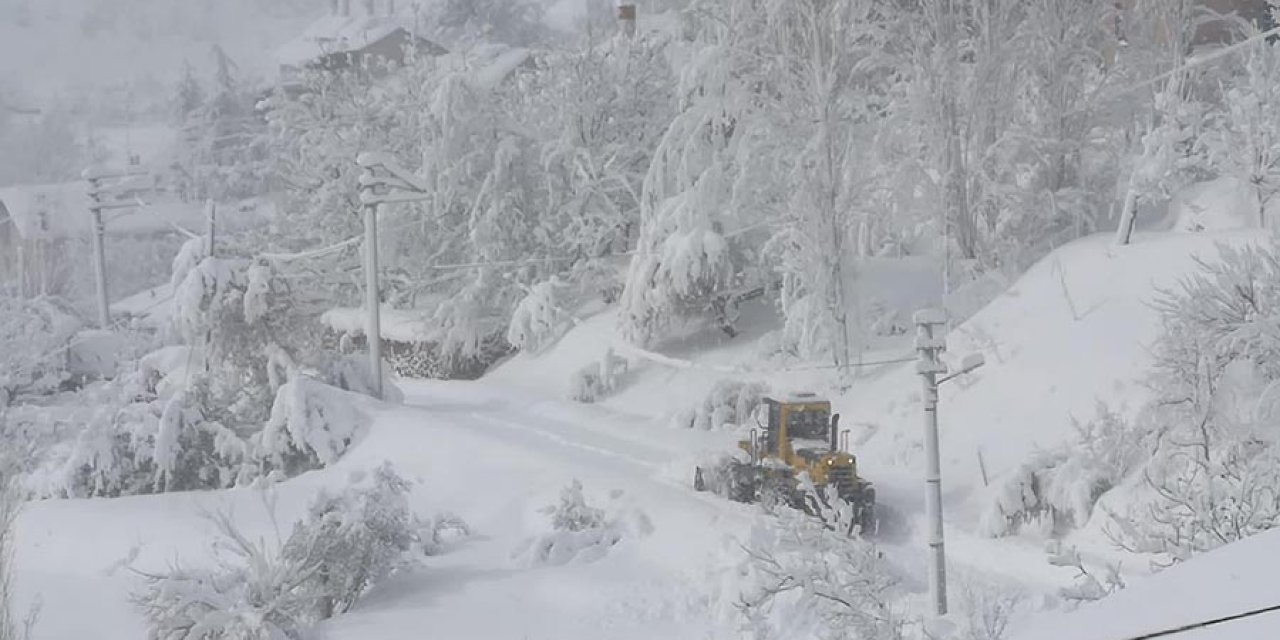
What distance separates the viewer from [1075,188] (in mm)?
21047

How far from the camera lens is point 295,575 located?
11.8 meters

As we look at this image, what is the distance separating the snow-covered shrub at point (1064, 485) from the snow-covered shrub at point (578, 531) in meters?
3.95

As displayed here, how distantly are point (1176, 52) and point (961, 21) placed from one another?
20.7ft

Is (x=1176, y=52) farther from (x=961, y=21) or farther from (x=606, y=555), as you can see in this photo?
(x=606, y=555)

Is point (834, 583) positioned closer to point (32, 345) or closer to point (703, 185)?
point (703, 185)

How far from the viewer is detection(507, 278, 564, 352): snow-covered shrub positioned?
2684 cm

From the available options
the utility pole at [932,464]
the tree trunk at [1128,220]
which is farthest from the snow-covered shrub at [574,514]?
the tree trunk at [1128,220]

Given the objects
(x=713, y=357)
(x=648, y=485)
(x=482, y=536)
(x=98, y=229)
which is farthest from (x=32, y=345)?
(x=648, y=485)

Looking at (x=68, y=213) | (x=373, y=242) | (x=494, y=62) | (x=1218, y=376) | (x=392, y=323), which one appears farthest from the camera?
(x=68, y=213)

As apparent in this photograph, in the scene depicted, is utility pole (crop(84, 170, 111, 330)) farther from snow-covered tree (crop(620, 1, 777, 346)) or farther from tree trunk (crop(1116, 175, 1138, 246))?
tree trunk (crop(1116, 175, 1138, 246))

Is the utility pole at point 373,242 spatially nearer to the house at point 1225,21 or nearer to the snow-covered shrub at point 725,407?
the snow-covered shrub at point 725,407

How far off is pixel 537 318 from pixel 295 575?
604 inches

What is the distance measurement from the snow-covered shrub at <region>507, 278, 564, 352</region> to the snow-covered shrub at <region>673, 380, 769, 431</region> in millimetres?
7145

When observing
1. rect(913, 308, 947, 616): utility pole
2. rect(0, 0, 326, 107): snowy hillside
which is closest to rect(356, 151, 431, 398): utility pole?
rect(913, 308, 947, 616): utility pole
